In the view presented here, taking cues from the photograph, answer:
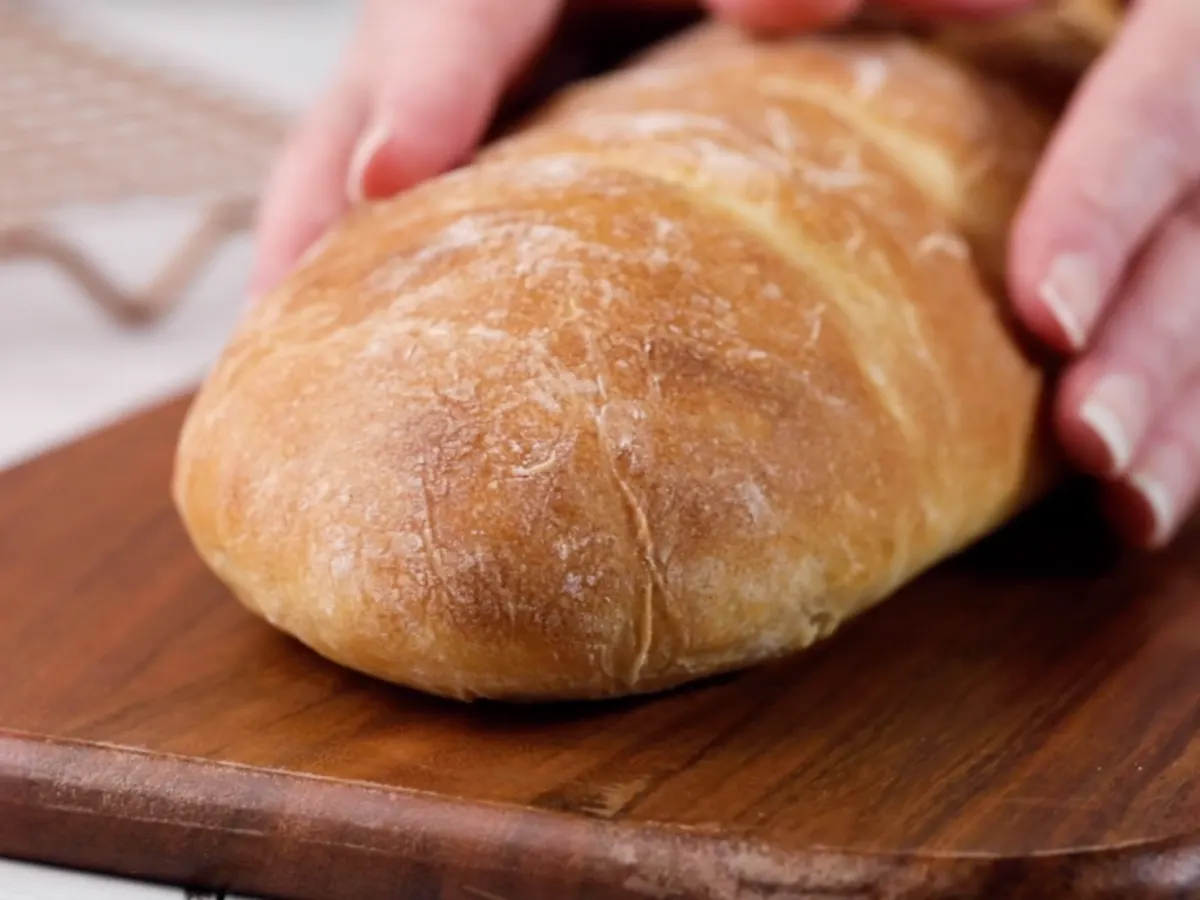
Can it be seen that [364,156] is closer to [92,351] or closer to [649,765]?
[649,765]

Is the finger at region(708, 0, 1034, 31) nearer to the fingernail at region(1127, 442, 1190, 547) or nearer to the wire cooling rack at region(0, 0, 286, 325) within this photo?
the fingernail at region(1127, 442, 1190, 547)

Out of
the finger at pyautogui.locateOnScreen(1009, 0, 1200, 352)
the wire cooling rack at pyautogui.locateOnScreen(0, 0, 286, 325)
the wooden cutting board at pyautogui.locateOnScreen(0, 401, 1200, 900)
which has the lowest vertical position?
the wire cooling rack at pyautogui.locateOnScreen(0, 0, 286, 325)

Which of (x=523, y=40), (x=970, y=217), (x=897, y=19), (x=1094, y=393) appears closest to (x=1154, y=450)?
(x=1094, y=393)

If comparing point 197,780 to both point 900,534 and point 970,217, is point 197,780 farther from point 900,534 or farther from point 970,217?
point 970,217

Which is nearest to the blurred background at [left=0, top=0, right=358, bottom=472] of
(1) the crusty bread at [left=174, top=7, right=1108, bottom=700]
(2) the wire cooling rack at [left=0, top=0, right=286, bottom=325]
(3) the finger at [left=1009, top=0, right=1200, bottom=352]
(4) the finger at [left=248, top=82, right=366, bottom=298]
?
(2) the wire cooling rack at [left=0, top=0, right=286, bottom=325]

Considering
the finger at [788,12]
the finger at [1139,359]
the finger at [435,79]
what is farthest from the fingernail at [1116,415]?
the finger at [435,79]

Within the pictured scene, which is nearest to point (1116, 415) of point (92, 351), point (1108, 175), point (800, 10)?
point (1108, 175)

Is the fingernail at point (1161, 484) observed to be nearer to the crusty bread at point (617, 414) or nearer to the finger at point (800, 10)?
the crusty bread at point (617, 414)
